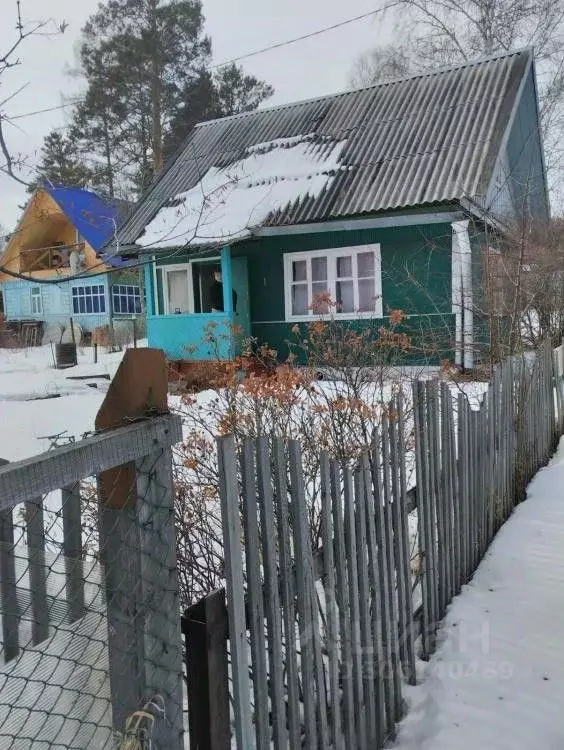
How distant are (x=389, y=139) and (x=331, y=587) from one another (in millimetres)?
12024

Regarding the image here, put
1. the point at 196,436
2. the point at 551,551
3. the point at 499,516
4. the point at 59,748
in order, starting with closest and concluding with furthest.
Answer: the point at 59,748 < the point at 196,436 < the point at 551,551 < the point at 499,516

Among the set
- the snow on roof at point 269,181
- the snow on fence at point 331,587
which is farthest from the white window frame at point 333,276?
the snow on fence at point 331,587

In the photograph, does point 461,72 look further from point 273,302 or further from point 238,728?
point 238,728

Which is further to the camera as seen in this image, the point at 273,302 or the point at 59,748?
the point at 273,302

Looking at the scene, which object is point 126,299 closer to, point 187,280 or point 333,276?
point 187,280

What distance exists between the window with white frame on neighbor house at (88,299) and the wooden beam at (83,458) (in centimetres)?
2552

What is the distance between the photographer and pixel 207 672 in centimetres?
159

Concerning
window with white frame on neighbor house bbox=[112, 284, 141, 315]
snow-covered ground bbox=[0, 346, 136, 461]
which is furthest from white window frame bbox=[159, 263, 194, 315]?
window with white frame on neighbor house bbox=[112, 284, 141, 315]

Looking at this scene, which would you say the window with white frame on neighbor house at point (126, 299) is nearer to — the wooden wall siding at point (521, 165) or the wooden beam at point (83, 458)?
the wooden wall siding at point (521, 165)

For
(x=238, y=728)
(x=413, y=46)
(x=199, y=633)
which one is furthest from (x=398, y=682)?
(x=413, y=46)

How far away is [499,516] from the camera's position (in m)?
4.39

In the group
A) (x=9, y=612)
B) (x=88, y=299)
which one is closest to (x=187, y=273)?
(x=9, y=612)

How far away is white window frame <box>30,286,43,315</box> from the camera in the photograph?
28.6 metres

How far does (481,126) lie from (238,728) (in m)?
12.2
